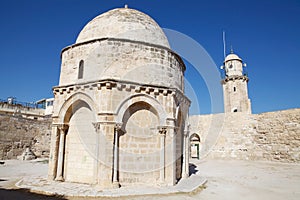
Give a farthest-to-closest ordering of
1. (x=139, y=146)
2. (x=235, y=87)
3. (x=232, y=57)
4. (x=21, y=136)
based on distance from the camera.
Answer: (x=232, y=57) → (x=235, y=87) → (x=21, y=136) → (x=139, y=146)

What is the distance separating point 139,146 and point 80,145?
254 centimetres

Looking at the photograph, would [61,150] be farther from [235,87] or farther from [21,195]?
[235,87]

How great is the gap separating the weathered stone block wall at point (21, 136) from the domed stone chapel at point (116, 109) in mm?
12105

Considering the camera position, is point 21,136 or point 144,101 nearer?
point 144,101

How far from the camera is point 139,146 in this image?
816cm

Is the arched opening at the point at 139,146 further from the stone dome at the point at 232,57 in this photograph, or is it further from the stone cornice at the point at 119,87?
the stone dome at the point at 232,57

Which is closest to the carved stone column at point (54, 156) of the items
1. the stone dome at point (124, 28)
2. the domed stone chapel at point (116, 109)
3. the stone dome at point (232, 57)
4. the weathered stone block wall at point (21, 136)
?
the domed stone chapel at point (116, 109)

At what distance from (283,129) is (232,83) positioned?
1312 centimetres

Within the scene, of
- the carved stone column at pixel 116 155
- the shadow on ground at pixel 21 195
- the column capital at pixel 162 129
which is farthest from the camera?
the column capital at pixel 162 129

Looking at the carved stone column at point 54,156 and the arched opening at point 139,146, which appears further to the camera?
the carved stone column at point 54,156

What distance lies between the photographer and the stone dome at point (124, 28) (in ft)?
29.8

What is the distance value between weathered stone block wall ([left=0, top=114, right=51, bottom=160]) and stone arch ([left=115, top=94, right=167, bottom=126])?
49.8 ft

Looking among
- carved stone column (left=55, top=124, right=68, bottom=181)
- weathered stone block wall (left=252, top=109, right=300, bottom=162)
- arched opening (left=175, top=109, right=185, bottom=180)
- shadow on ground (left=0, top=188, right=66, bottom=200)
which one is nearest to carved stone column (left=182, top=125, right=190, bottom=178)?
arched opening (left=175, top=109, right=185, bottom=180)

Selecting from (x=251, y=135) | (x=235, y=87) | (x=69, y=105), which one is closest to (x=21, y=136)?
(x=69, y=105)
